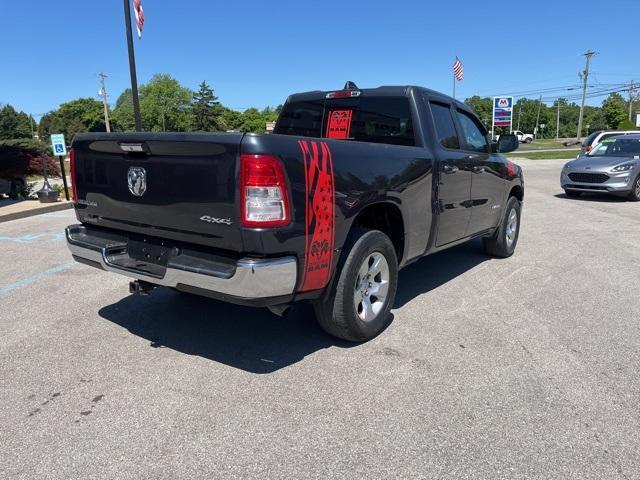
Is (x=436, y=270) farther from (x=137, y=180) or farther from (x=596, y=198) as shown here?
(x=596, y=198)

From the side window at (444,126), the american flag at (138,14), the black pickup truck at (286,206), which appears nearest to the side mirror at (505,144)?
Answer: the side window at (444,126)

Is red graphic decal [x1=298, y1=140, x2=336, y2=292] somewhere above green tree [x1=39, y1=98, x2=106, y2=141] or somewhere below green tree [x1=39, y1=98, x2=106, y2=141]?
below

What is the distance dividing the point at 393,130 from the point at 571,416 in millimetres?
2770

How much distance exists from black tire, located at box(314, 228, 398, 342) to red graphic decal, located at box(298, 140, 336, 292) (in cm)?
19

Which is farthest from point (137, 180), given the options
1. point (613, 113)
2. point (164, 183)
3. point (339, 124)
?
point (613, 113)

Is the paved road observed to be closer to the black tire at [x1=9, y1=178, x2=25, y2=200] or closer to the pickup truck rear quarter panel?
the pickup truck rear quarter panel

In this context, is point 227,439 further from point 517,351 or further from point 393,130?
point 393,130

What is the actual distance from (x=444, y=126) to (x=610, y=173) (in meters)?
9.47

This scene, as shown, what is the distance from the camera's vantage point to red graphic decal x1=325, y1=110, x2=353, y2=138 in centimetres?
493

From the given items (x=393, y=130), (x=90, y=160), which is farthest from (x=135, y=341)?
(x=393, y=130)

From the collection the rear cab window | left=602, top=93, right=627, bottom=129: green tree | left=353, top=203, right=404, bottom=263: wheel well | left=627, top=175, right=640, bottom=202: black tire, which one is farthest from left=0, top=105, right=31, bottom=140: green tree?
left=602, top=93, right=627, bottom=129: green tree

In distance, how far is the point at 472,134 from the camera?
18.3 feet

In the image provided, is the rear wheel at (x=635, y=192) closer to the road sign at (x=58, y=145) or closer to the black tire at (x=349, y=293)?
the black tire at (x=349, y=293)

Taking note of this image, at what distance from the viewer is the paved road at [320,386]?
98.5 inches
